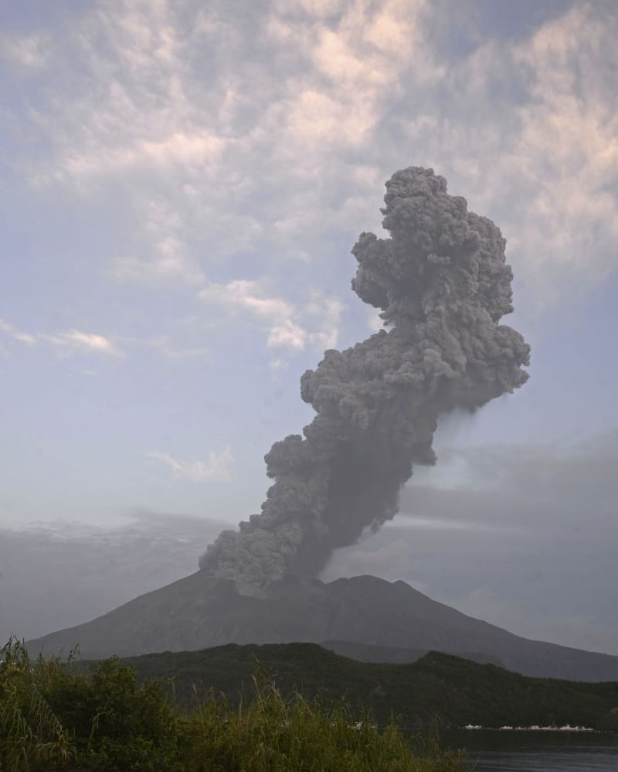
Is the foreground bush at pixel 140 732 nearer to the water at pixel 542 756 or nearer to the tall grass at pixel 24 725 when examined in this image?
the tall grass at pixel 24 725

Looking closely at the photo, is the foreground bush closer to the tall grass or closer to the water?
the tall grass

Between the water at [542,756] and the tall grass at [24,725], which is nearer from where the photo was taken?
the tall grass at [24,725]

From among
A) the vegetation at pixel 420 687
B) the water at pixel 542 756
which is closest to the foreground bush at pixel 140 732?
the water at pixel 542 756

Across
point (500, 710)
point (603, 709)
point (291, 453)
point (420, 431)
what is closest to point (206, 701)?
point (500, 710)

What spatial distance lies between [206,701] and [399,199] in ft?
350

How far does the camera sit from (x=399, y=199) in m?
116

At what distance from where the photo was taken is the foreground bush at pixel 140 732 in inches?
476

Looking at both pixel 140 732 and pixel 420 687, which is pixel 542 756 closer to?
pixel 140 732

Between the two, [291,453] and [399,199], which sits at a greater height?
[399,199]

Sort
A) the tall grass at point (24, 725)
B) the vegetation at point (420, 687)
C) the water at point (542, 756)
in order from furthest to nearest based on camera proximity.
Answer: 1. the vegetation at point (420, 687)
2. the water at point (542, 756)
3. the tall grass at point (24, 725)

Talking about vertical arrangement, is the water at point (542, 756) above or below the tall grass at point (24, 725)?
below

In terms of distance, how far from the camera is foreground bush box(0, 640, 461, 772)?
12086mm

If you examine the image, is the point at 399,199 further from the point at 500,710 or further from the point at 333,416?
the point at 500,710

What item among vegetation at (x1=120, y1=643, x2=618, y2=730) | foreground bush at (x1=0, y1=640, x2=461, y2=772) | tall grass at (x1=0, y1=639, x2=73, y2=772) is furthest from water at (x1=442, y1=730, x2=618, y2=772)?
vegetation at (x1=120, y1=643, x2=618, y2=730)
